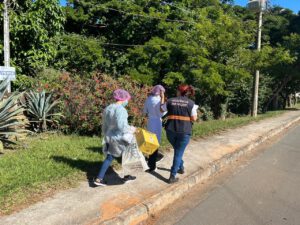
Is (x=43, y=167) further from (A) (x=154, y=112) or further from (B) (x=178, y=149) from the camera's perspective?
(B) (x=178, y=149)

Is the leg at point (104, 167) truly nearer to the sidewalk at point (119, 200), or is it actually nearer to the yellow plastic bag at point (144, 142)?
the sidewalk at point (119, 200)

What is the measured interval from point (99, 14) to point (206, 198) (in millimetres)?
18691

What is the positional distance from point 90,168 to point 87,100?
11.3 feet

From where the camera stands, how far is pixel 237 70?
677 inches

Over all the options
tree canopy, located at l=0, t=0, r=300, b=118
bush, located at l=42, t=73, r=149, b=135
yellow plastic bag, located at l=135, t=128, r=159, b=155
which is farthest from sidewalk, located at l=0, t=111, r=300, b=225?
tree canopy, located at l=0, t=0, r=300, b=118

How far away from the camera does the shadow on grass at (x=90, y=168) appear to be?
6242 millimetres

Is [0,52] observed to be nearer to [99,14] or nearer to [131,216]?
[131,216]

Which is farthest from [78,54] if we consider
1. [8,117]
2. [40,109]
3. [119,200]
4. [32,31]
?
[119,200]

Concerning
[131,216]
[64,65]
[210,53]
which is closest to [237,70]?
[210,53]

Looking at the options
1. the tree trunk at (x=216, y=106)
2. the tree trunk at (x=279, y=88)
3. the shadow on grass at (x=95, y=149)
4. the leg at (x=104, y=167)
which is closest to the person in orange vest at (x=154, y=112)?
the leg at (x=104, y=167)

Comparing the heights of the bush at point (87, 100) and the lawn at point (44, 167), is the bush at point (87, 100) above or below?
above

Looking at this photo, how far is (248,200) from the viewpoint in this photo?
5957 mm

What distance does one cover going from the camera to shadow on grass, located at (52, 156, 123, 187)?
6242mm

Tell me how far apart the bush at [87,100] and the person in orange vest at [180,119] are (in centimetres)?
387
